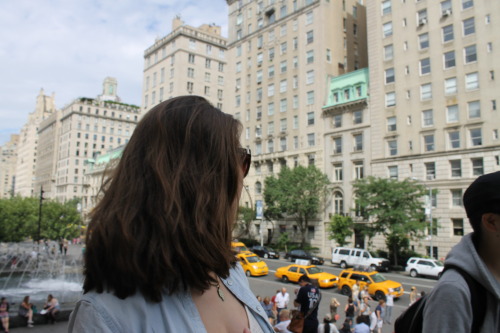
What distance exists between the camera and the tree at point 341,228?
39.0 metres

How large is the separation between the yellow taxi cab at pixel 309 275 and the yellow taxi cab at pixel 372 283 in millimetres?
1094

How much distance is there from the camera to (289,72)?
53.9 meters

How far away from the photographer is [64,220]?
5219cm

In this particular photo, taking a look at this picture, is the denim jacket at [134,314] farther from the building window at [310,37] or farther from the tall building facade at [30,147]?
the tall building facade at [30,147]

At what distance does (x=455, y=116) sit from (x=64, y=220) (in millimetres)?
50907

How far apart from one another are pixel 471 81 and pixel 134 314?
41.3 metres

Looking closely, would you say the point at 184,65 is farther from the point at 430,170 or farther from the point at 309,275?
the point at 309,275

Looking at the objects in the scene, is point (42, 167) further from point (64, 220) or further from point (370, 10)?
point (370, 10)

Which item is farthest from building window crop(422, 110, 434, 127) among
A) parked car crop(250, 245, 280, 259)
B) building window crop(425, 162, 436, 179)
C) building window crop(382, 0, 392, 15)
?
parked car crop(250, 245, 280, 259)

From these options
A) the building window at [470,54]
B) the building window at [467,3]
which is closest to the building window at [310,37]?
the building window at [467,3]

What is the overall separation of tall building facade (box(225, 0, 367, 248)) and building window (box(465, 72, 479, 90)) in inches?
685

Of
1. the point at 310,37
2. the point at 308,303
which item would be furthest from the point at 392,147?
the point at 308,303

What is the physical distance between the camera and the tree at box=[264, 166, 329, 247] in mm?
44188

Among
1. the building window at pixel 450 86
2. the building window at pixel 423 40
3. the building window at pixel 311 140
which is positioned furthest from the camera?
the building window at pixel 311 140
